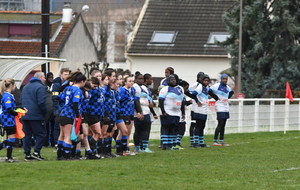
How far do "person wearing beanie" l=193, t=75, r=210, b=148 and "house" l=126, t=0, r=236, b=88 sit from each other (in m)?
31.2

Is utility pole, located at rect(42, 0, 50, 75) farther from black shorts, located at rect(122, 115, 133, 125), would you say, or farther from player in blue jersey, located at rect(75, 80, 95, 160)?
player in blue jersey, located at rect(75, 80, 95, 160)

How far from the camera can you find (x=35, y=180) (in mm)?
11289

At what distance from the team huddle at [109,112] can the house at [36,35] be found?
28.8 metres

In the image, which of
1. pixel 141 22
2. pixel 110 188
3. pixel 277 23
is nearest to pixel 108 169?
pixel 110 188

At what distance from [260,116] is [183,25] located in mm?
25204

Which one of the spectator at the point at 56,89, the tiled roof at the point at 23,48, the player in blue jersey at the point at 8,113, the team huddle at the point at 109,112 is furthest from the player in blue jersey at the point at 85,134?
the tiled roof at the point at 23,48

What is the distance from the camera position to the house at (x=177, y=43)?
50.8 metres

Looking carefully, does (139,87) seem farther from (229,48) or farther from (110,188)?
(229,48)

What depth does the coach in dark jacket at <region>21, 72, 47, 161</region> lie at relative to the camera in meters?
15.1

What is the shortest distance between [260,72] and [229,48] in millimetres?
2353

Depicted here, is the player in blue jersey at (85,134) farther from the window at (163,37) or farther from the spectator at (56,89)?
the window at (163,37)

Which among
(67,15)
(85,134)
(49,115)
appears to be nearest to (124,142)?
(85,134)

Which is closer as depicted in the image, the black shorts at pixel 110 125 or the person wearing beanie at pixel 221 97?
the black shorts at pixel 110 125

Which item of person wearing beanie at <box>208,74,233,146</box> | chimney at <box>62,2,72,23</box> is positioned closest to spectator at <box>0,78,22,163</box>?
person wearing beanie at <box>208,74,233,146</box>
